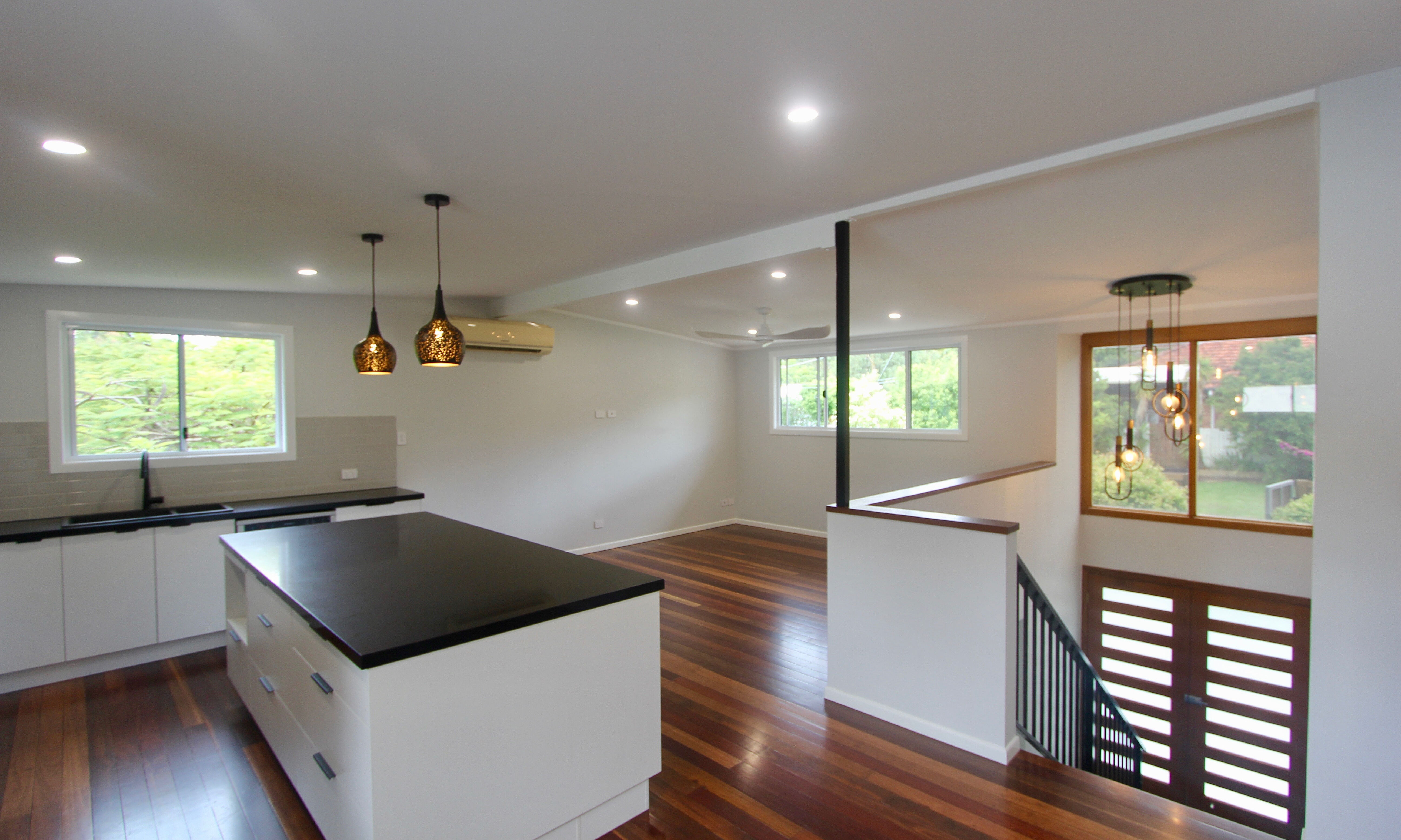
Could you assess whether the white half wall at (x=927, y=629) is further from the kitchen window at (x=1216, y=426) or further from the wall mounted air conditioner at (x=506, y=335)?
the kitchen window at (x=1216, y=426)

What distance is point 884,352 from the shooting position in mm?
6945

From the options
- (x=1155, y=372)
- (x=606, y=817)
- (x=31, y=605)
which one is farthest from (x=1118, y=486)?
(x=31, y=605)

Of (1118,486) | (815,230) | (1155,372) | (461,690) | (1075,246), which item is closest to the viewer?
(461,690)

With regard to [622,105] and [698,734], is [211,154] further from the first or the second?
[698,734]

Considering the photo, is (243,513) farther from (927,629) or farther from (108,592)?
(927,629)

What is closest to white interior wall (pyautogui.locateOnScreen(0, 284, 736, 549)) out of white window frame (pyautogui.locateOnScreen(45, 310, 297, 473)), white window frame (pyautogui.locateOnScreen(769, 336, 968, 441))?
white window frame (pyautogui.locateOnScreen(45, 310, 297, 473))

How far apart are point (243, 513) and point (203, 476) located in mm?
687

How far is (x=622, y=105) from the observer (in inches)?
75.9

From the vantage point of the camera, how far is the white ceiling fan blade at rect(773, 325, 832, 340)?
4.38 metres

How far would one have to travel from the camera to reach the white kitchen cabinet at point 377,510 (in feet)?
14.3

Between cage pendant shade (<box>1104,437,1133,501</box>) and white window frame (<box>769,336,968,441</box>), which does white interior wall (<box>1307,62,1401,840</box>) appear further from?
white window frame (<box>769,336,968,441</box>)

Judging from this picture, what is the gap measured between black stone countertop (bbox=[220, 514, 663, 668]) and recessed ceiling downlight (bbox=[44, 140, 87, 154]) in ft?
5.07

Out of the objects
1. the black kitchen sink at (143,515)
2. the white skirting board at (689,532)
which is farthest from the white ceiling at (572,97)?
the white skirting board at (689,532)

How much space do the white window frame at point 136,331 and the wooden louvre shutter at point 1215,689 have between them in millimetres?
7242
